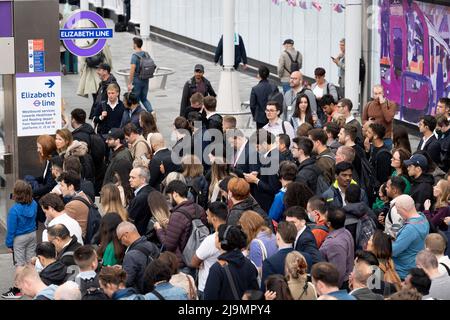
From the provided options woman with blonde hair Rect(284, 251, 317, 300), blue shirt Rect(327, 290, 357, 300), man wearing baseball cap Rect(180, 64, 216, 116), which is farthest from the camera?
man wearing baseball cap Rect(180, 64, 216, 116)

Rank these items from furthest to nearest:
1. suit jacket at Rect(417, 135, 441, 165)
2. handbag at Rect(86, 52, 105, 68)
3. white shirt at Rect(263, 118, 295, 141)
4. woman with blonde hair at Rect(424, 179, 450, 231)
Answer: handbag at Rect(86, 52, 105, 68) < white shirt at Rect(263, 118, 295, 141) < suit jacket at Rect(417, 135, 441, 165) < woman with blonde hair at Rect(424, 179, 450, 231)

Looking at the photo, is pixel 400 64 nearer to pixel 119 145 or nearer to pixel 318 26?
pixel 318 26

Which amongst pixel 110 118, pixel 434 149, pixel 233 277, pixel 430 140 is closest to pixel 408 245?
pixel 233 277

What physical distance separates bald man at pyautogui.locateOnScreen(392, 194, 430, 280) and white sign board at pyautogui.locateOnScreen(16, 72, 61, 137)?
18.3 ft

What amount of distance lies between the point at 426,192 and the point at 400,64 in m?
9.88

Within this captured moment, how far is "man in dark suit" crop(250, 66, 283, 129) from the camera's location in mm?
20234

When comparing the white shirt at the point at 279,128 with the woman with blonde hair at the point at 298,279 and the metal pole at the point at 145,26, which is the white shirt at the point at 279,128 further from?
the metal pole at the point at 145,26

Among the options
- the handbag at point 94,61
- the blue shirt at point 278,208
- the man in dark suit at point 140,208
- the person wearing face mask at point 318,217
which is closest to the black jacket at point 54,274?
the man in dark suit at point 140,208

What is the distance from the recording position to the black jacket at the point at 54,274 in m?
10.9

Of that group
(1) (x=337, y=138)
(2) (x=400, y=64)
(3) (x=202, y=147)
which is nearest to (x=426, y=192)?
(1) (x=337, y=138)

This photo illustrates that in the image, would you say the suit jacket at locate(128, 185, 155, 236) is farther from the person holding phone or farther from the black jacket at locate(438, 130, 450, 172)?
the person holding phone

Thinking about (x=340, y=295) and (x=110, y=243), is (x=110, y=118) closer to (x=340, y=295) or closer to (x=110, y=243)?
(x=110, y=243)

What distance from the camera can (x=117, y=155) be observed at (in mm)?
15508

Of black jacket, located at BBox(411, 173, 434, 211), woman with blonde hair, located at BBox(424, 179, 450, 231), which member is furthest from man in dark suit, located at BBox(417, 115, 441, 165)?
woman with blonde hair, located at BBox(424, 179, 450, 231)
